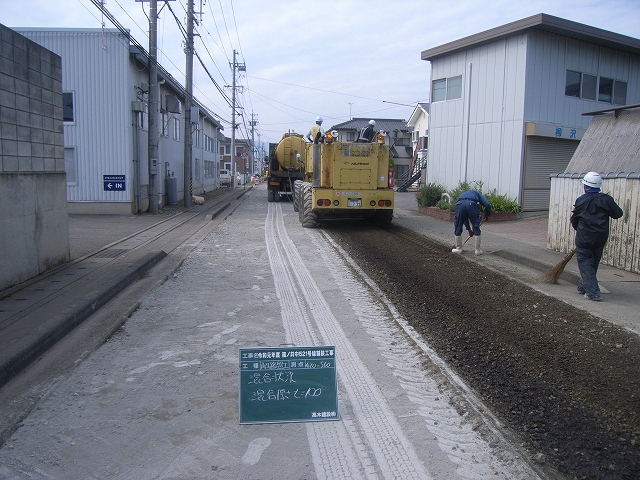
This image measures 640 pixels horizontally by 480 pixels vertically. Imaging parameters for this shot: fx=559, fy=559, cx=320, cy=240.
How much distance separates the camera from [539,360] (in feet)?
18.1

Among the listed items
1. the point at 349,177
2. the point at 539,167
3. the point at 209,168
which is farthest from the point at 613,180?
the point at 209,168

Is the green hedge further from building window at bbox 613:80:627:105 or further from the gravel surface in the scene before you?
the gravel surface

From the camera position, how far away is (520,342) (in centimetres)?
605

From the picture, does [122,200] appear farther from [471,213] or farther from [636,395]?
[636,395]

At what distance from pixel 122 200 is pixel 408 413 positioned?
18028 mm

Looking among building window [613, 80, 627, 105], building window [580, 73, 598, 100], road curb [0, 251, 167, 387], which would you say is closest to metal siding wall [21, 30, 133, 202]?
road curb [0, 251, 167, 387]

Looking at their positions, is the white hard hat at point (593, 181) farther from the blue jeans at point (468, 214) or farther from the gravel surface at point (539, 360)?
the blue jeans at point (468, 214)

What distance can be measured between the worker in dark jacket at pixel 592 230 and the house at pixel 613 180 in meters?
2.09

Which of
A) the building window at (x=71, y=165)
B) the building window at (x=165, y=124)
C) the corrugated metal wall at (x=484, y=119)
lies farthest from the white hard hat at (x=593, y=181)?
the building window at (x=165, y=124)

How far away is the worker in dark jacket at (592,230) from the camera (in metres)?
7.89

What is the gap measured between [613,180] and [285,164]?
68.1ft

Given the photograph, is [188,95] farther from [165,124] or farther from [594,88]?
[594,88]

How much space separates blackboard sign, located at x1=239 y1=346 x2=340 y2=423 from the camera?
4059 mm

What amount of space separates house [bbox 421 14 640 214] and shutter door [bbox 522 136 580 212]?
3 centimetres
